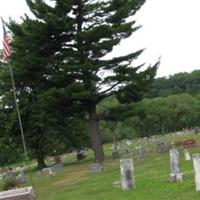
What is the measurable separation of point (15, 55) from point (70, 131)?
1096 centimetres

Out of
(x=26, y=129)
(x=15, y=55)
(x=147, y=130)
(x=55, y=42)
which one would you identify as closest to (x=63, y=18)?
(x=55, y=42)

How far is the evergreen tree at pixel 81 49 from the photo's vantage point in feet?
122

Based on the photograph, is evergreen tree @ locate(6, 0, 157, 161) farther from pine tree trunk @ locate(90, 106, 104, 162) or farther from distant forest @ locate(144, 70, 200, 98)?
distant forest @ locate(144, 70, 200, 98)

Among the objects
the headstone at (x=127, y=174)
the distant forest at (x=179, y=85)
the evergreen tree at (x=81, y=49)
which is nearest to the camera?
the headstone at (x=127, y=174)

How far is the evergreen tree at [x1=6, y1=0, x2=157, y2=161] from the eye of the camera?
3725 cm

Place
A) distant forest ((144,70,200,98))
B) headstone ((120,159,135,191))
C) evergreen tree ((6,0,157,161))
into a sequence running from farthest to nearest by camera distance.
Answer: distant forest ((144,70,200,98))
evergreen tree ((6,0,157,161))
headstone ((120,159,135,191))

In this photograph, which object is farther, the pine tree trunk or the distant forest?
the distant forest

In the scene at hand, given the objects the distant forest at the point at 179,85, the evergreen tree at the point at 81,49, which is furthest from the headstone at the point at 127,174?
the distant forest at the point at 179,85

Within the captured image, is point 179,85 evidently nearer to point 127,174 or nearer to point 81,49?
point 81,49

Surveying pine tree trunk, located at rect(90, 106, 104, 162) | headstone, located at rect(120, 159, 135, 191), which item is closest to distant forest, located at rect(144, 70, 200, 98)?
pine tree trunk, located at rect(90, 106, 104, 162)

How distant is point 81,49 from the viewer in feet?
125

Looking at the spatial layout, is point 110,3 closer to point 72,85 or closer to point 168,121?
point 72,85

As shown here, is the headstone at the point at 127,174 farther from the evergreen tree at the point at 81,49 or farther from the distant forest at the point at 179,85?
the distant forest at the point at 179,85

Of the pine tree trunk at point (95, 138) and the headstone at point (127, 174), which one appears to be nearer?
the headstone at point (127, 174)
